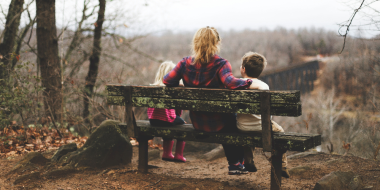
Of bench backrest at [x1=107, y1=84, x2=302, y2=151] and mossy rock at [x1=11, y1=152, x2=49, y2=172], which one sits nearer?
bench backrest at [x1=107, y1=84, x2=302, y2=151]

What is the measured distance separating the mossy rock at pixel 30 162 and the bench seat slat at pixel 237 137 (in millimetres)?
1430

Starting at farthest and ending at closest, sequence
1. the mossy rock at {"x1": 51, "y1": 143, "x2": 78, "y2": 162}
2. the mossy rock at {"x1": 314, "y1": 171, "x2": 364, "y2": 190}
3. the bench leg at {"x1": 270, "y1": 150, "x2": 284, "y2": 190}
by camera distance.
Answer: the mossy rock at {"x1": 51, "y1": 143, "x2": 78, "y2": 162} < the mossy rock at {"x1": 314, "y1": 171, "x2": 364, "y2": 190} < the bench leg at {"x1": 270, "y1": 150, "x2": 284, "y2": 190}

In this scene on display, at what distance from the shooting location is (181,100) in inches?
125

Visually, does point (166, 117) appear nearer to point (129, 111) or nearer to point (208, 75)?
point (129, 111)

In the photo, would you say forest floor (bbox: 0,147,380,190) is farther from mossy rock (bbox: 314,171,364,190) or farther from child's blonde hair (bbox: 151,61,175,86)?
child's blonde hair (bbox: 151,61,175,86)

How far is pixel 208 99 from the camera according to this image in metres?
3.04

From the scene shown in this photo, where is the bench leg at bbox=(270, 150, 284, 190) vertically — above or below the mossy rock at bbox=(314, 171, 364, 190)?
above

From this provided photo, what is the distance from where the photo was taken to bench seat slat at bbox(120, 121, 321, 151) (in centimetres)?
287

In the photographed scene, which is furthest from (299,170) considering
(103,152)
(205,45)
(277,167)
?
(103,152)

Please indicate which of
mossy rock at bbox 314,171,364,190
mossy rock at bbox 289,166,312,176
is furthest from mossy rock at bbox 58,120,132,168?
mossy rock at bbox 314,171,364,190

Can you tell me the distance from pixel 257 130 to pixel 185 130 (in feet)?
2.51

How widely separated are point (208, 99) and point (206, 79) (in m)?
0.31

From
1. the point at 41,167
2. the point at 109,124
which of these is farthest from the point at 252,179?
the point at 41,167

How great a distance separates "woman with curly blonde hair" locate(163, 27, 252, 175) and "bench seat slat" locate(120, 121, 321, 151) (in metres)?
0.10
